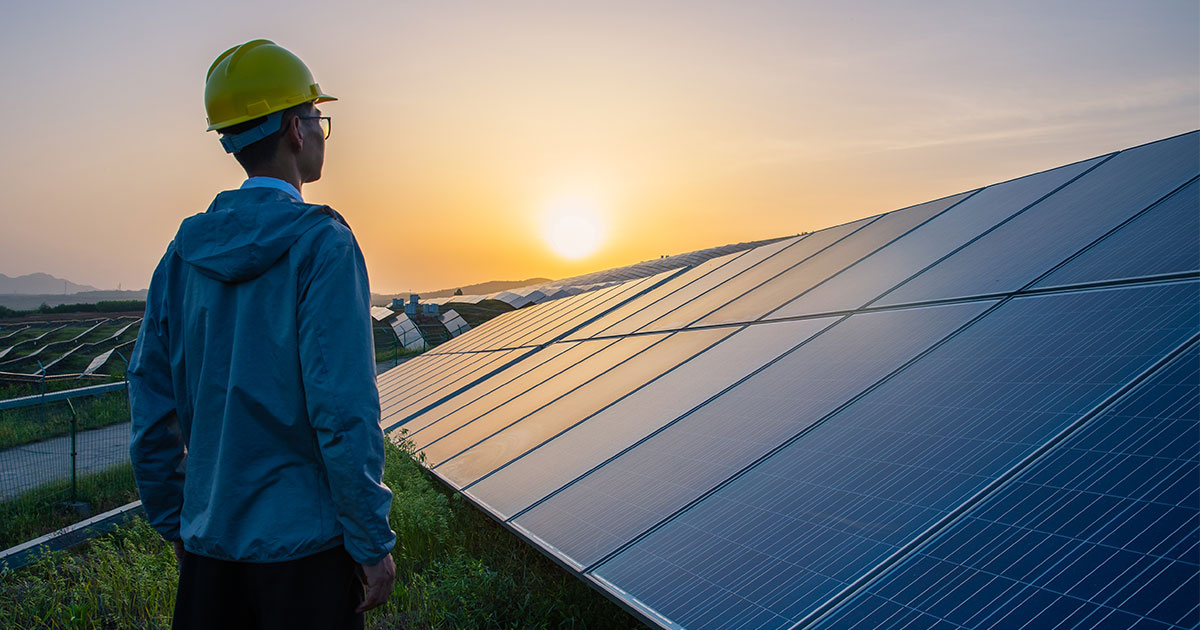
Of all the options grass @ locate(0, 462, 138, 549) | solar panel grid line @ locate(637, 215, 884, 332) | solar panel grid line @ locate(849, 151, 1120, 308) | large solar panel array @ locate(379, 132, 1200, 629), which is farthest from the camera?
grass @ locate(0, 462, 138, 549)

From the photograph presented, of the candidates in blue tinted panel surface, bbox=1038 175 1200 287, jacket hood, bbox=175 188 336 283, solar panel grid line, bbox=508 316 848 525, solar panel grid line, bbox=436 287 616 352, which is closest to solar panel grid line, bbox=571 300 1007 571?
blue tinted panel surface, bbox=1038 175 1200 287

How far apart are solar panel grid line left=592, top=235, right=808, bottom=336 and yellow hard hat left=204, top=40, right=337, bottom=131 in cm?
641

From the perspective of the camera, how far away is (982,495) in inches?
103

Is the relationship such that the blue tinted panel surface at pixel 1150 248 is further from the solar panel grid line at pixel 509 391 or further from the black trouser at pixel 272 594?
the solar panel grid line at pixel 509 391

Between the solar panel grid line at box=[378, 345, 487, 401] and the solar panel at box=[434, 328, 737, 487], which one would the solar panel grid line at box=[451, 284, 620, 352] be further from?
the solar panel at box=[434, 328, 737, 487]

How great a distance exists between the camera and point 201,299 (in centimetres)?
259

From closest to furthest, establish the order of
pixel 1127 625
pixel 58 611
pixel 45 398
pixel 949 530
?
pixel 1127 625 < pixel 949 530 < pixel 58 611 < pixel 45 398

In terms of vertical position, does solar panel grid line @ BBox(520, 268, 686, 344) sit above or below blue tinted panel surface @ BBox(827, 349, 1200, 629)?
below

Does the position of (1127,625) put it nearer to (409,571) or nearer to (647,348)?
(409,571)

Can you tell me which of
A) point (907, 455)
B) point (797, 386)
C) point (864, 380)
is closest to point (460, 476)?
point (797, 386)

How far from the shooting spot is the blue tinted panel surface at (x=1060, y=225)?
4.43m

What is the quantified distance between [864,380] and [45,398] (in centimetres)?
1327

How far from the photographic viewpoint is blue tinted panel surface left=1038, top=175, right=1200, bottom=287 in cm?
352

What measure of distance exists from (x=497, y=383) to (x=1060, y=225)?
690 cm
